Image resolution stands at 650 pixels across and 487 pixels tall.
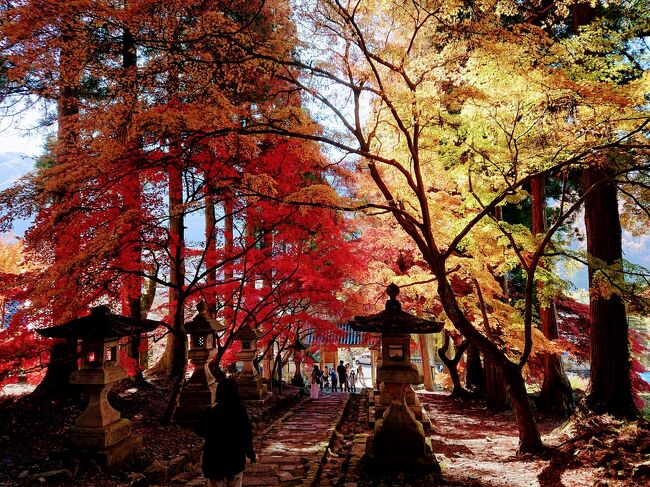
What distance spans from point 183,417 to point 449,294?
6.97 m

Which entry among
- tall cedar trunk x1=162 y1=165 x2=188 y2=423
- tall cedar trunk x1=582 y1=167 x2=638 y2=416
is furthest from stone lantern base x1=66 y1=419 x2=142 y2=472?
tall cedar trunk x1=582 y1=167 x2=638 y2=416

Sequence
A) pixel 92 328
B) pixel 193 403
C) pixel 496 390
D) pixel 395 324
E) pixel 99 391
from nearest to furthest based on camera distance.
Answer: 1. pixel 99 391
2. pixel 92 328
3. pixel 395 324
4. pixel 193 403
5. pixel 496 390

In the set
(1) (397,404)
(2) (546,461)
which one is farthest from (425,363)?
(1) (397,404)

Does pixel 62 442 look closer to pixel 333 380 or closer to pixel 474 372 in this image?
pixel 474 372

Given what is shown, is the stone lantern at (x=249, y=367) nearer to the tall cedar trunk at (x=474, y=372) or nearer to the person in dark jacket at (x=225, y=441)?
the person in dark jacket at (x=225, y=441)

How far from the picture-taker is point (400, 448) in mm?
6336

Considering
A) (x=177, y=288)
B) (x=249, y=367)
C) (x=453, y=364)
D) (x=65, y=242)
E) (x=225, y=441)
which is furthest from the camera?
(x=453, y=364)

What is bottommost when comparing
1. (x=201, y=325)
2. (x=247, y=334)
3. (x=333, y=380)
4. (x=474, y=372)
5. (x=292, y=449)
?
(x=333, y=380)

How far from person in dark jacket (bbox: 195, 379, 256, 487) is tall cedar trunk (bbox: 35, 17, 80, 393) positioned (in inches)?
180

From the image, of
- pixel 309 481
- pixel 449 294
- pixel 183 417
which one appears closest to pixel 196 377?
pixel 183 417

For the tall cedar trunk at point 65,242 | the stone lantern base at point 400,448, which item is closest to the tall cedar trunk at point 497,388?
the stone lantern base at point 400,448

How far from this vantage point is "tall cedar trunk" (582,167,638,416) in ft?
24.5

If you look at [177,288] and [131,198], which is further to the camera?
[131,198]

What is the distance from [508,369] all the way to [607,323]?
263 cm
